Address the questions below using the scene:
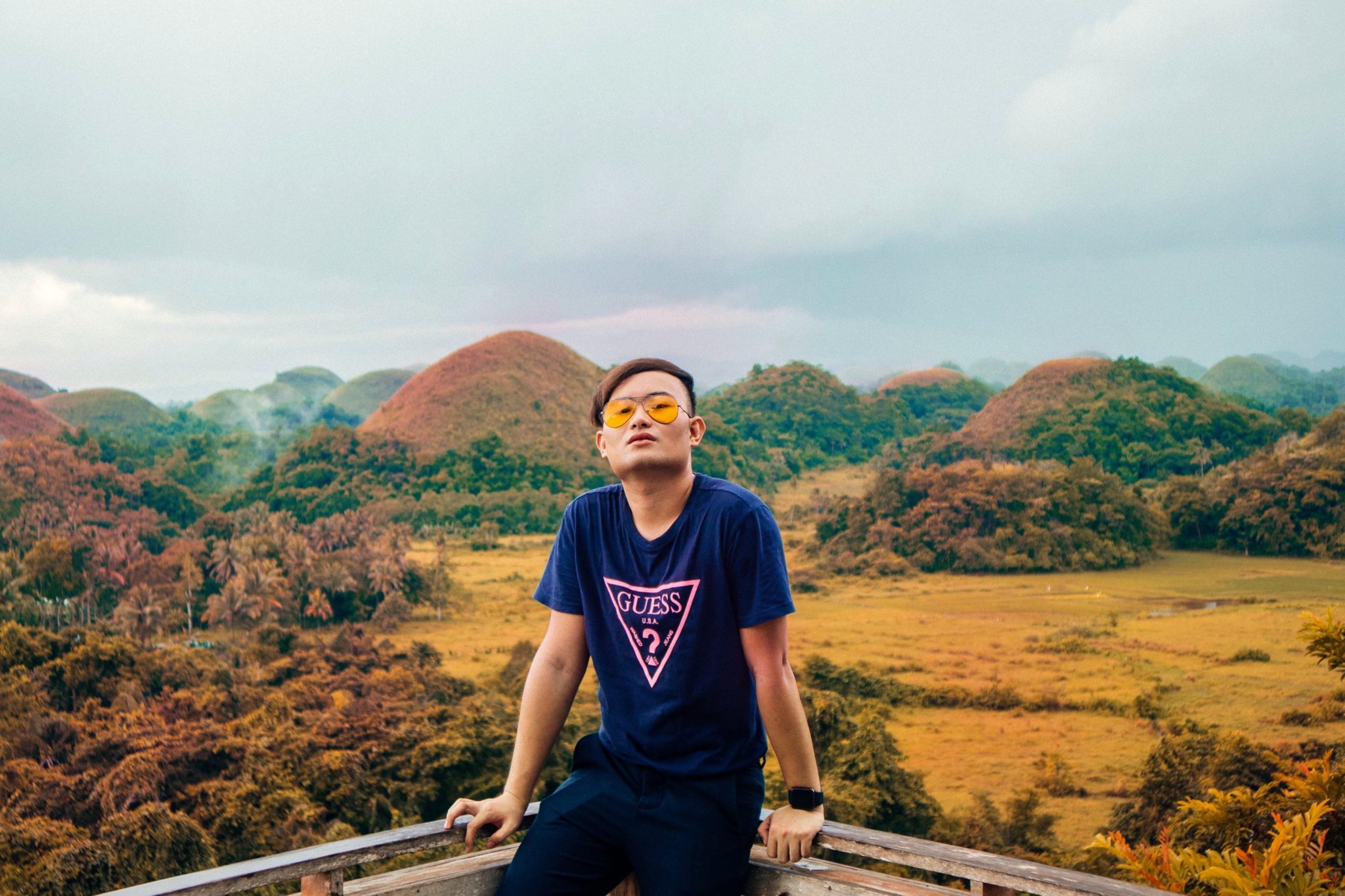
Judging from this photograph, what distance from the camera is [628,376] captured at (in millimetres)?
1731

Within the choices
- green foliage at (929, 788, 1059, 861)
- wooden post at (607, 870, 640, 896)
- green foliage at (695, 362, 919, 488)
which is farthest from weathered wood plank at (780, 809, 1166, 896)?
green foliage at (695, 362, 919, 488)

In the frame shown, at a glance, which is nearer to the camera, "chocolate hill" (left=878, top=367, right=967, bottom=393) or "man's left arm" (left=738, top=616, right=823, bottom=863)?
"man's left arm" (left=738, top=616, right=823, bottom=863)

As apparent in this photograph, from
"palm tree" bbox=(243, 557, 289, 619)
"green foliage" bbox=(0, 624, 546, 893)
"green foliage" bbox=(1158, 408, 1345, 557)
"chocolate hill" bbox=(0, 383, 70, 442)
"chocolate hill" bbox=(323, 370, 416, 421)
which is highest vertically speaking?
"chocolate hill" bbox=(323, 370, 416, 421)

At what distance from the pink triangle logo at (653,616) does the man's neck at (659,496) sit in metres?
0.09

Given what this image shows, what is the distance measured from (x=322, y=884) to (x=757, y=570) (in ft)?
2.59

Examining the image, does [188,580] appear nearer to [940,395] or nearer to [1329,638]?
[1329,638]

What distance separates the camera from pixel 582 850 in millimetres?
1567

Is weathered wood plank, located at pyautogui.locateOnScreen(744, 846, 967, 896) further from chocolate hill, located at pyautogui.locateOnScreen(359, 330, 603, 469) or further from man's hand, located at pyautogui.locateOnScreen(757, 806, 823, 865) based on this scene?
chocolate hill, located at pyautogui.locateOnScreen(359, 330, 603, 469)

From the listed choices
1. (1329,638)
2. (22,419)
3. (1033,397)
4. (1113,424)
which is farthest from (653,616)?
(1033,397)

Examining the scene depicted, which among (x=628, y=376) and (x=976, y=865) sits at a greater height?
(x=628, y=376)

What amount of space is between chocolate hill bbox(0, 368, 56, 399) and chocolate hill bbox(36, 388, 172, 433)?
47 centimetres

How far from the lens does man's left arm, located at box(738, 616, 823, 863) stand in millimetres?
1524

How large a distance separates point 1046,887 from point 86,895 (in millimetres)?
10621

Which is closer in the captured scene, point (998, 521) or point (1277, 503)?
point (1277, 503)
